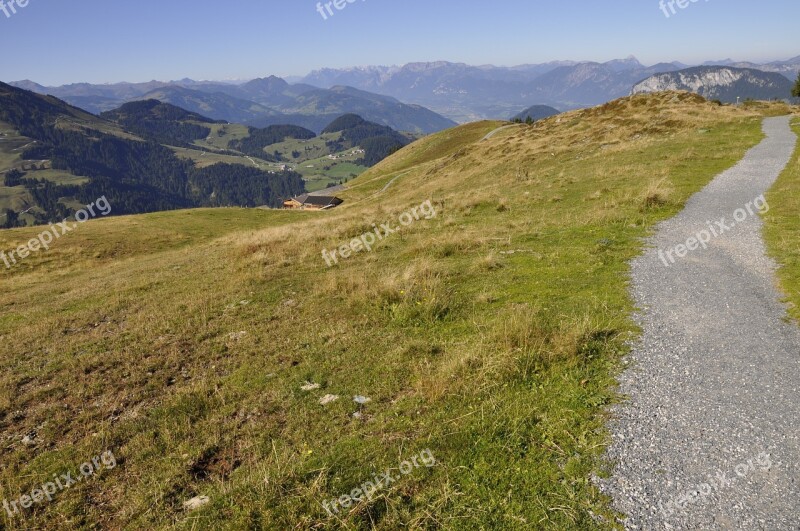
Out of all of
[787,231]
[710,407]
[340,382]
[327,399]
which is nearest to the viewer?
[710,407]

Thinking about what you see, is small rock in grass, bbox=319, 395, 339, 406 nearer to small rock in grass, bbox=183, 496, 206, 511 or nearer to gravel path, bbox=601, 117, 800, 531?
small rock in grass, bbox=183, 496, 206, 511

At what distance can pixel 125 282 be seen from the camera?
69.5 feet

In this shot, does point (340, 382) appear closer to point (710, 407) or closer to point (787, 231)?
point (710, 407)

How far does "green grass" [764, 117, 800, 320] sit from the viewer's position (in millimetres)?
10586

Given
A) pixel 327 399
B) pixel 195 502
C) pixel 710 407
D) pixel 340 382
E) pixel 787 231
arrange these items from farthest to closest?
pixel 787 231, pixel 340 382, pixel 327 399, pixel 710 407, pixel 195 502

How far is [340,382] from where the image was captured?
28.8ft

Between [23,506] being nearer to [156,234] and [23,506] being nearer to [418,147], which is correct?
[156,234]

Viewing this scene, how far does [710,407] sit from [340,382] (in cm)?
673

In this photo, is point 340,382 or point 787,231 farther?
point 787,231

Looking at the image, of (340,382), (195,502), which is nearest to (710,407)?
(340,382)

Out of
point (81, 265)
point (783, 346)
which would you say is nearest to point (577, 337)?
point (783, 346)

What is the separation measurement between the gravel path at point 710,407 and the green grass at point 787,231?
0.34 m

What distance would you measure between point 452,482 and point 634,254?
11.7 m

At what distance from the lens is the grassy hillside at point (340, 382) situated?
226 inches
